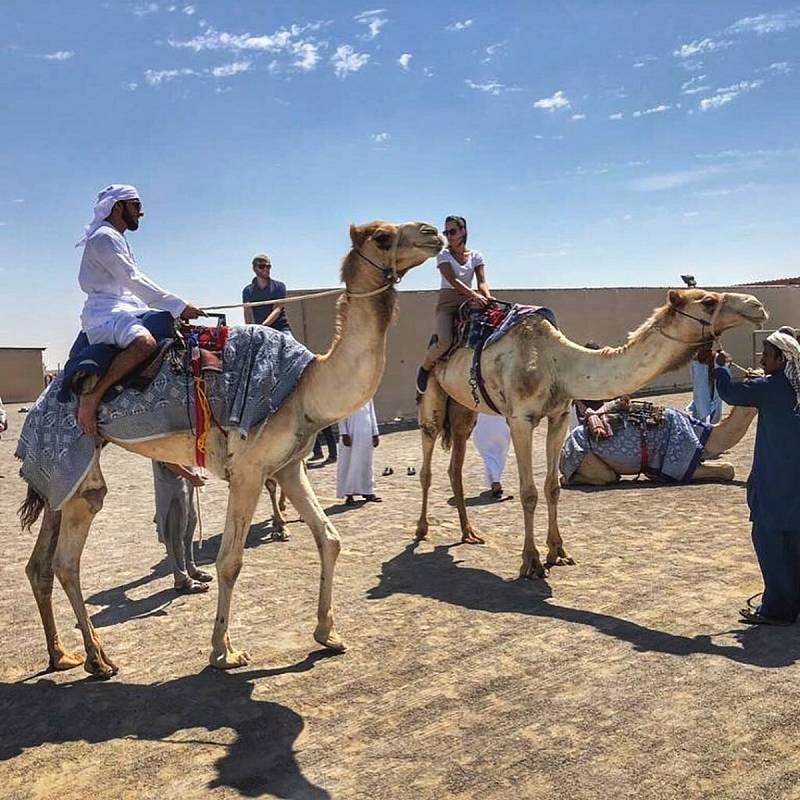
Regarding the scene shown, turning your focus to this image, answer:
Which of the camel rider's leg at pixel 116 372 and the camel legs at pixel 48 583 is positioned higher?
the camel rider's leg at pixel 116 372

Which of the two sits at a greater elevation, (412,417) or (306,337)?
(306,337)

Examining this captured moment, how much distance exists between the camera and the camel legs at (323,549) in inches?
197

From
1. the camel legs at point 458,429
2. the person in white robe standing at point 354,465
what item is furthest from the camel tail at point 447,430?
the person in white robe standing at point 354,465

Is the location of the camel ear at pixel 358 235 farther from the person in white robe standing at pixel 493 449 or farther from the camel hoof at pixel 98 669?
the person in white robe standing at pixel 493 449

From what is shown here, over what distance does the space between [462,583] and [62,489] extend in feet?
10.0

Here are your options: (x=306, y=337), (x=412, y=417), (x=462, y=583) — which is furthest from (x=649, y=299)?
(x=462, y=583)

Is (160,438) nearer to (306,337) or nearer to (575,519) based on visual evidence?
(575,519)

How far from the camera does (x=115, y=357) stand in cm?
477

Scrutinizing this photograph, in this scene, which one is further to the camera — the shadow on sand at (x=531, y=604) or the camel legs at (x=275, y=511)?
the camel legs at (x=275, y=511)

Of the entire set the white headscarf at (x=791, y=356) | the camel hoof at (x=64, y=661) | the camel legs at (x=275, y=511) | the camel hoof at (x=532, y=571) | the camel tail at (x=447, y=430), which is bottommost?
the camel hoof at (x=64, y=661)

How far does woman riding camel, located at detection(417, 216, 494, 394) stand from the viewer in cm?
771

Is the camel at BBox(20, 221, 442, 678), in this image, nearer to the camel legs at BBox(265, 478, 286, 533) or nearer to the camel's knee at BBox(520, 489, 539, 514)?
the camel's knee at BBox(520, 489, 539, 514)

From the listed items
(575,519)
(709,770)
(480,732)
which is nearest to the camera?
(709,770)

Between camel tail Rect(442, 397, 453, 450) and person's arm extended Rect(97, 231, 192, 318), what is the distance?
4271 millimetres
